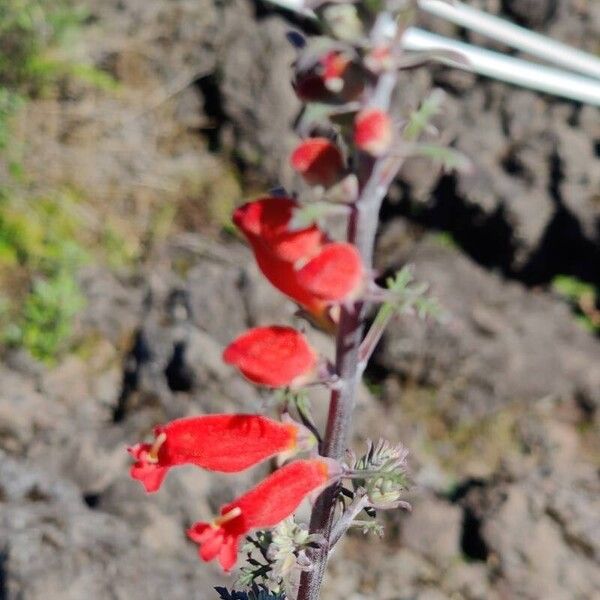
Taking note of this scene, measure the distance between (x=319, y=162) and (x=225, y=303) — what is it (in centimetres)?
245

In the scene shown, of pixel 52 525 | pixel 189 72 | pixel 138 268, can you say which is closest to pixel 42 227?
pixel 138 268

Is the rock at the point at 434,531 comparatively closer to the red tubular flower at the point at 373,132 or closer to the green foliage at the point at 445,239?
the green foliage at the point at 445,239

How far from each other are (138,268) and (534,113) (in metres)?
2.17

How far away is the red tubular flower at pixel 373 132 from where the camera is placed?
150 cm

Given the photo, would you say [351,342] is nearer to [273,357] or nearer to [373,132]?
[273,357]

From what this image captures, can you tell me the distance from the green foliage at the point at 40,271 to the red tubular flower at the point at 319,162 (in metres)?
2.99

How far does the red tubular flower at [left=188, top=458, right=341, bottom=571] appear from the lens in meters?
1.78

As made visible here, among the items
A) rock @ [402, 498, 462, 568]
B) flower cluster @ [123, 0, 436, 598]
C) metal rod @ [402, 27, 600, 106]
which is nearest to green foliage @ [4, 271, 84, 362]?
rock @ [402, 498, 462, 568]

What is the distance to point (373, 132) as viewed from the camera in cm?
150

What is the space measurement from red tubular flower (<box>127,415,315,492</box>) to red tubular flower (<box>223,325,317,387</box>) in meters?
0.13

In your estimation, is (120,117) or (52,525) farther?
(120,117)

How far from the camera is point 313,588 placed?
193cm

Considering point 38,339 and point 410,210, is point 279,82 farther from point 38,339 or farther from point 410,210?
point 38,339

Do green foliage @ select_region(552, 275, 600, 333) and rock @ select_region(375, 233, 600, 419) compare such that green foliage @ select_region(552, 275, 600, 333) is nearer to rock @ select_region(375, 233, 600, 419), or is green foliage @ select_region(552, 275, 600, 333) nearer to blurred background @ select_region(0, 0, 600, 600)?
blurred background @ select_region(0, 0, 600, 600)
